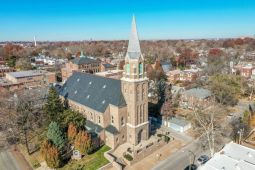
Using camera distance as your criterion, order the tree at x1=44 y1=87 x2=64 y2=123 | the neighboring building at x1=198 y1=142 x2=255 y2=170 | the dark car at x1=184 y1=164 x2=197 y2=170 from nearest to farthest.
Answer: the neighboring building at x1=198 y1=142 x2=255 y2=170
the dark car at x1=184 y1=164 x2=197 y2=170
the tree at x1=44 y1=87 x2=64 y2=123

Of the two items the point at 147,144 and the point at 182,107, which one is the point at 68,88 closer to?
the point at 147,144

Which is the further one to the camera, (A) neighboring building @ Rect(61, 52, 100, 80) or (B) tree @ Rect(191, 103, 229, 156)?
(A) neighboring building @ Rect(61, 52, 100, 80)

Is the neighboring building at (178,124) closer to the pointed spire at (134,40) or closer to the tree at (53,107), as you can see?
the pointed spire at (134,40)

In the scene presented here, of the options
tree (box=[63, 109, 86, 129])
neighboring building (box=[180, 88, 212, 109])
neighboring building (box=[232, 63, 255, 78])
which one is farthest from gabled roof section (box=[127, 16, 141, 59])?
neighboring building (box=[232, 63, 255, 78])

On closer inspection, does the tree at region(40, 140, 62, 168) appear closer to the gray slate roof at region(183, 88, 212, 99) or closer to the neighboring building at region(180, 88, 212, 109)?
the neighboring building at region(180, 88, 212, 109)

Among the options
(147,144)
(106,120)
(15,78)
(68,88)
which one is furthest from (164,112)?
(15,78)

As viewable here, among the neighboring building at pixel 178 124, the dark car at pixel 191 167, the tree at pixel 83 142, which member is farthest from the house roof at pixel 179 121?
the tree at pixel 83 142

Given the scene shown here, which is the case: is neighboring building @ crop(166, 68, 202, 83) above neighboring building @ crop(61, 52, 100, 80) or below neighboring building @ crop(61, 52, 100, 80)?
below
